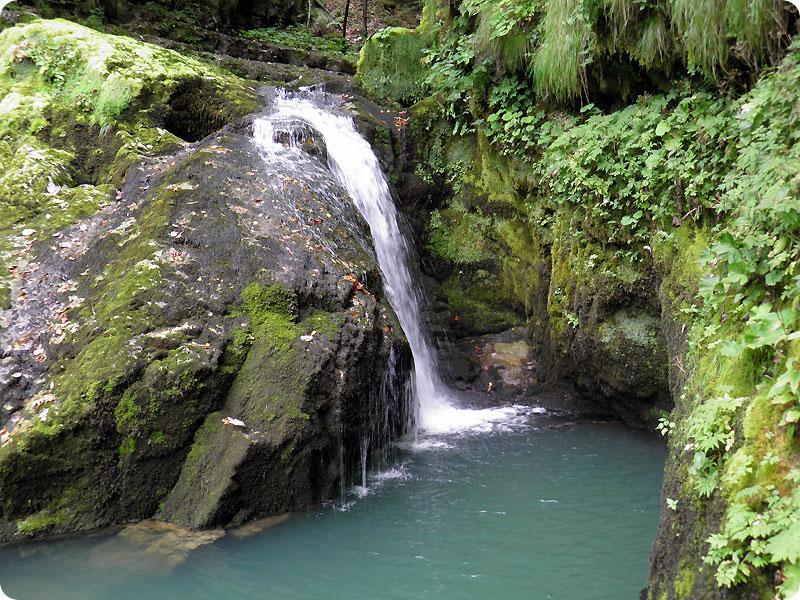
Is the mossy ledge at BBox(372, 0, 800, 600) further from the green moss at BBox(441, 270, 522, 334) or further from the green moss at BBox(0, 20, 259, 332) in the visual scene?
the green moss at BBox(0, 20, 259, 332)

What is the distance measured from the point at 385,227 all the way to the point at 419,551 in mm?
4847

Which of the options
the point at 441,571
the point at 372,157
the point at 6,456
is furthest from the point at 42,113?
the point at 441,571

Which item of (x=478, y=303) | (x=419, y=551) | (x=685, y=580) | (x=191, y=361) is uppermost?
(x=478, y=303)

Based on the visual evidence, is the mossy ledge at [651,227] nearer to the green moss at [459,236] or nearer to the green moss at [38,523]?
the green moss at [459,236]

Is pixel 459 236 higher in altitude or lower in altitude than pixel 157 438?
higher

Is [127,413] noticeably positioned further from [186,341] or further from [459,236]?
[459,236]

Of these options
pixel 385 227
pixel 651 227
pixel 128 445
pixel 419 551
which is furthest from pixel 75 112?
pixel 651 227

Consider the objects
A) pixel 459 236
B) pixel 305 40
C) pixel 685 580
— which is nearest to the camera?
pixel 685 580

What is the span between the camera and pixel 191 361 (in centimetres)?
556

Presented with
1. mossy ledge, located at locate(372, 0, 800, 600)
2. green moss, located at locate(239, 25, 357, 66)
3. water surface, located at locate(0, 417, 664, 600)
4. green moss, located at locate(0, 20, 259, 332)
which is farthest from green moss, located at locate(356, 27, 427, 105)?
water surface, located at locate(0, 417, 664, 600)

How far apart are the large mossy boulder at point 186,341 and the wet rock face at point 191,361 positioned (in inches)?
0.6

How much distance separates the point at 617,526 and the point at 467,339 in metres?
4.15

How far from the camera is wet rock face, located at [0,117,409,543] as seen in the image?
526 cm

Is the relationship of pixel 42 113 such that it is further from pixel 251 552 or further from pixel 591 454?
pixel 591 454
